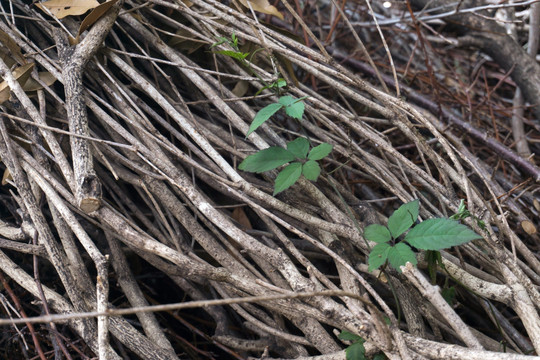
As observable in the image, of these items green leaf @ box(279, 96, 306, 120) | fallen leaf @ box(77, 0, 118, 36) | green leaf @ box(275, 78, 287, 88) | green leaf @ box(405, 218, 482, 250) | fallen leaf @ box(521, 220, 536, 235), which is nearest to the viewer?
green leaf @ box(405, 218, 482, 250)

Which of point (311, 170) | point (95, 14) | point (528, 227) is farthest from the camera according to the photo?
point (528, 227)

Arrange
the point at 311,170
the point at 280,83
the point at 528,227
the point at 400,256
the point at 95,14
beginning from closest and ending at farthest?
1. the point at 400,256
2. the point at 311,170
3. the point at 280,83
4. the point at 95,14
5. the point at 528,227

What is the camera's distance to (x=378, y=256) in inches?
38.3

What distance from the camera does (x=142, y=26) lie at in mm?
1512

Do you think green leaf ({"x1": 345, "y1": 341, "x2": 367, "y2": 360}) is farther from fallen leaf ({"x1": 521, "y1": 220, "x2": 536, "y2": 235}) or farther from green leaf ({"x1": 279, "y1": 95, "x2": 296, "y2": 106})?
fallen leaf ({"x1": 521, "y1": 220, "x2": 536, "y2": 235})

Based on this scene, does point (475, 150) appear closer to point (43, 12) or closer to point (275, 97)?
point (275, 97)

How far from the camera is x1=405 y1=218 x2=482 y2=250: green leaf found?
3.05ft

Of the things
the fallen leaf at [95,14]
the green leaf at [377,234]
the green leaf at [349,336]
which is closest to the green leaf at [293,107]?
the green leaf at [377,234]

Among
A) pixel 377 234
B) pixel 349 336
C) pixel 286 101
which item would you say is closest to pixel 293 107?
pixel 286 101

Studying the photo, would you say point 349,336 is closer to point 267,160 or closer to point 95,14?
point 267,160

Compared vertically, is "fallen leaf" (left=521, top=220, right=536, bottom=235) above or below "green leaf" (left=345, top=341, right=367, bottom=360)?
below

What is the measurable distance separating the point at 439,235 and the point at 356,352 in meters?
0.30

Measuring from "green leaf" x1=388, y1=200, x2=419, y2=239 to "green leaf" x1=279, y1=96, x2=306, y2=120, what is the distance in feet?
1.04

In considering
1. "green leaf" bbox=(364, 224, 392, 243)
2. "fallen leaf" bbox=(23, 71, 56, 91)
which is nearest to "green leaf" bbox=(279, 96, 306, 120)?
"green leaf" bbox=(364, 224, 392, 243)
